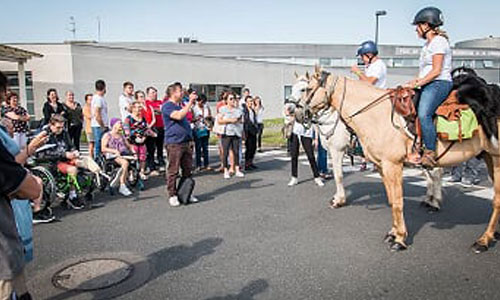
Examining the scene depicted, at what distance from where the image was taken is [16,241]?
2.24 meters

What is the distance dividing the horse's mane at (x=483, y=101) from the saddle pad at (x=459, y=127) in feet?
0.42

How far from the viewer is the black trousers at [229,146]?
894 cm

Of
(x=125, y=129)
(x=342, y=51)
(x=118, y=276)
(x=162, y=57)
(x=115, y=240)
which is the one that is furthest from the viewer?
(x=342, y=51)

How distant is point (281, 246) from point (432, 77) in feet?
8.98

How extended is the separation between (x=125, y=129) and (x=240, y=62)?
2021cm

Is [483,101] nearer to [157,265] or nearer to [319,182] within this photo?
[319,182]

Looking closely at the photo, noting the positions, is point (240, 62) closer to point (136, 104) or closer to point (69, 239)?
point (136, 104)

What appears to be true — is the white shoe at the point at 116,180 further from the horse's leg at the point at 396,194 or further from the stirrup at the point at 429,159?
the stirrup at the point at 429,159

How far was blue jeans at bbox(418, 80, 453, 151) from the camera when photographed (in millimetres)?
4242

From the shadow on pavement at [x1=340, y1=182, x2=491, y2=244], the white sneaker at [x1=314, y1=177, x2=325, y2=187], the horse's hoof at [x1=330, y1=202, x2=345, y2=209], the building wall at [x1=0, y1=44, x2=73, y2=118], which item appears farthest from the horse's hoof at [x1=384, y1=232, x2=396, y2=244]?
the building wall at [x1=0, y1=44, x2=73, y2=118]

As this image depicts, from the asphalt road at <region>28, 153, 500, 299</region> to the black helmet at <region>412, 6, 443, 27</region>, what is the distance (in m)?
2.74

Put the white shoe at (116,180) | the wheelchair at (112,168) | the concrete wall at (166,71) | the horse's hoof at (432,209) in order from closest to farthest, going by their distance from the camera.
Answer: the horse's hoof at (432,209) → the white shoe at (116,180) → the wheelchair at (112,168) → the concrete wall at (166,71)

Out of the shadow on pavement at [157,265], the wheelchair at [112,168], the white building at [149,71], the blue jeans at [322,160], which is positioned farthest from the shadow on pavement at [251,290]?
the white building at [149,71]

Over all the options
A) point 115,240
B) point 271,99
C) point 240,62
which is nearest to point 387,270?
point 115,240
